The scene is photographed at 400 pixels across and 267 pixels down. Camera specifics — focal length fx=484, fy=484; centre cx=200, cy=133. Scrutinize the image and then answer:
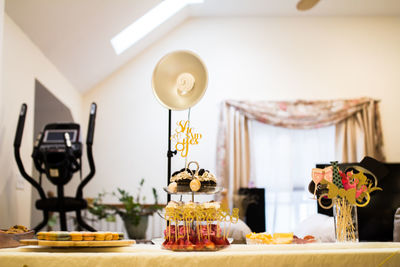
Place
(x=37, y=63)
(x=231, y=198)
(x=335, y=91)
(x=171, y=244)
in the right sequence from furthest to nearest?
(x=335, y=91) < (x=231, y=198) < (x=37, y=63) < (x=171, y=244)

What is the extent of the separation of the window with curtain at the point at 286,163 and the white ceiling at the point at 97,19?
68.0 inches

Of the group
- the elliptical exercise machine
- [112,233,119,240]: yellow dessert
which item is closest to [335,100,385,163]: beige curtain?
the elliptical exercise machine

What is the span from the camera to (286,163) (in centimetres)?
690

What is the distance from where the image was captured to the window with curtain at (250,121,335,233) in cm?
677

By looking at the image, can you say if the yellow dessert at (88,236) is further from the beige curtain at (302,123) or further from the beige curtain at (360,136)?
the beige curtain at (360,136)

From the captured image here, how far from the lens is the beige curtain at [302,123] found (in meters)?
6.79

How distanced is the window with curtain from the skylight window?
1.93 meters

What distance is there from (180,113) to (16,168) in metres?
3.03

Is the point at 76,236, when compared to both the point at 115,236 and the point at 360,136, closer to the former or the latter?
the point at 115,236

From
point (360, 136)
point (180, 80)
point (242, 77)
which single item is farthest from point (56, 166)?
point (360, 136)

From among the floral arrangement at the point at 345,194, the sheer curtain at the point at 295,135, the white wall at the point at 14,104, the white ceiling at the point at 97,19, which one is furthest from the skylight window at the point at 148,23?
the floral arrangement at the point at 345,194

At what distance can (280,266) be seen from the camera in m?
1.61

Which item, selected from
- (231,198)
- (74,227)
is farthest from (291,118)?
(74,227)

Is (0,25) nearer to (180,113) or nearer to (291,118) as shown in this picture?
(180,113)
